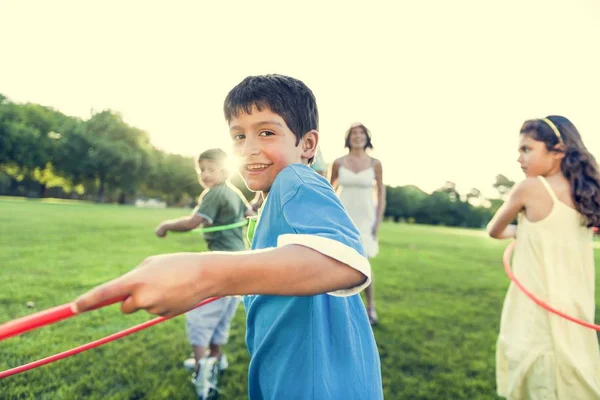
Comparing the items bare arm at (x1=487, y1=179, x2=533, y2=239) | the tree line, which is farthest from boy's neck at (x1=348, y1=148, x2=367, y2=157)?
the tree line

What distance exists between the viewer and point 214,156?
477 centimetres

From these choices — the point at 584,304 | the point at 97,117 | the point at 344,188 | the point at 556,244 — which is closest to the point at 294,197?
the point at 556,244

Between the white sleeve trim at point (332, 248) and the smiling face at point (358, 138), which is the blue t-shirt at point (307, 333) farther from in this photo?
the smiling face at point (358, 138)

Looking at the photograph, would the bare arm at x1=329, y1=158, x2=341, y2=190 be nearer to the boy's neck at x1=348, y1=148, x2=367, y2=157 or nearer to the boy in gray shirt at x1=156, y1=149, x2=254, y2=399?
the boy's neck at x1=348, y1=148, x2=367, y2=157

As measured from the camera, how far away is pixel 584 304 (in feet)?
11.1

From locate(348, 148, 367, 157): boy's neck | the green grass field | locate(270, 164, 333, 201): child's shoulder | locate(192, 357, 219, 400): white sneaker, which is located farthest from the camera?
locate(348, 148, 367, 157): boy's neck

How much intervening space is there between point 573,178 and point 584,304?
3.20 feet

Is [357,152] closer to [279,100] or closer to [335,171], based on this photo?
[335,171]

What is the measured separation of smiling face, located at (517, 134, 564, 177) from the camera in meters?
3.46

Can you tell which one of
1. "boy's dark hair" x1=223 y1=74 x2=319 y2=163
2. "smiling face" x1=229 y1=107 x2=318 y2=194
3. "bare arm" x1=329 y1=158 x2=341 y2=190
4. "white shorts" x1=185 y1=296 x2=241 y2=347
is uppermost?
"bare arm" x1=329 y1=158 x2=341 y2=190

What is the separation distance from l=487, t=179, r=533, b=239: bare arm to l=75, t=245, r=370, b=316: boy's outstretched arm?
9.25 ft

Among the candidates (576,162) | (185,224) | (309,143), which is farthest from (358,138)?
(309,143)

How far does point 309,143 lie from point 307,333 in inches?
31.7

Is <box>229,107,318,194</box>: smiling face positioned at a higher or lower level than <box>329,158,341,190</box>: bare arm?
lower
